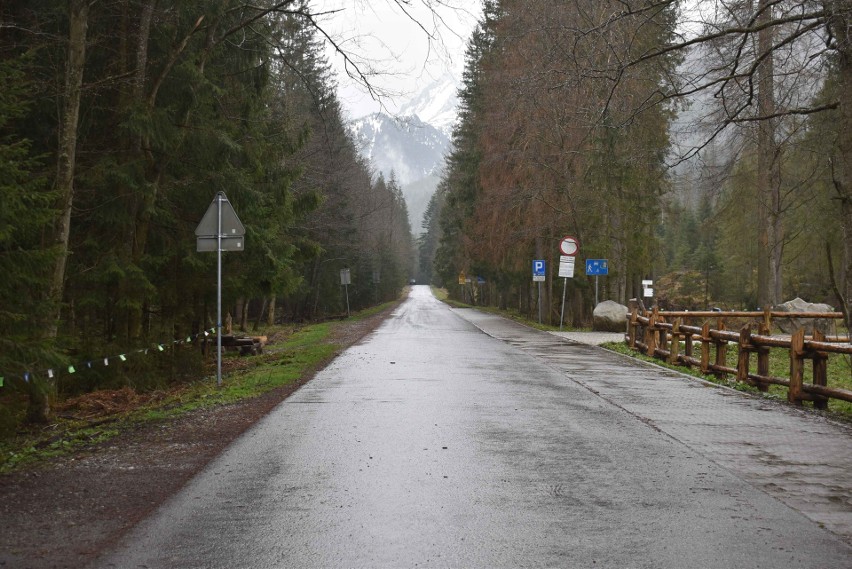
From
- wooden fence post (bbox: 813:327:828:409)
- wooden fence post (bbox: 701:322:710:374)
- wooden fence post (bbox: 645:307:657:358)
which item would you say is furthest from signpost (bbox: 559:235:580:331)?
wooden fence post (bbox: 813:327:828:409)

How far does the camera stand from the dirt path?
4305 millimetres

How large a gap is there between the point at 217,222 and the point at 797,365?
9.01 meters

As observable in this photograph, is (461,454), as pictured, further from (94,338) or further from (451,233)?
(451,233)

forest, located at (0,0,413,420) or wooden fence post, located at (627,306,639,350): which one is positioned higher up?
forest, located at (0,0,413,420)

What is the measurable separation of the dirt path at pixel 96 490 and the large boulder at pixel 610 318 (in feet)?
69.9

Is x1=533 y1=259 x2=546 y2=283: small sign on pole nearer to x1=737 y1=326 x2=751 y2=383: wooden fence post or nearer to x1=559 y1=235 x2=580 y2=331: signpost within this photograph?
x1=559 y1=235 x2=580 y2=331: signpost

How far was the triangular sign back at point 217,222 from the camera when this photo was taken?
1222 centimetres

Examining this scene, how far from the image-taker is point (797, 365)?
33.9 feet

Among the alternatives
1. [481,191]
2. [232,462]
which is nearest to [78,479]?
[232,462]

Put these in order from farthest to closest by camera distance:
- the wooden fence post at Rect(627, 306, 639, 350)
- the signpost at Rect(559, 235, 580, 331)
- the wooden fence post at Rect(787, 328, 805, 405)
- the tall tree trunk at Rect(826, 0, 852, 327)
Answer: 1. the signpost at Rect(559, 235, 580, 331)
2. the wooden fence post at Rect(627, 306, 639, 350)
3. the wooden fence post at Rect(787, 328, 805, 405)
4. the tall tree trunk at Rect(826, 0, 852, 327)

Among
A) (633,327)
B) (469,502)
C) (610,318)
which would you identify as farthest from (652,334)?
(469,502)

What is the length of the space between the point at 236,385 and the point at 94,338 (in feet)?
11.0

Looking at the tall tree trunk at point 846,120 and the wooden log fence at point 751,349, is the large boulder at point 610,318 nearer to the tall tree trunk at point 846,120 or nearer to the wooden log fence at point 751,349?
the wooden log fence at point 751,349

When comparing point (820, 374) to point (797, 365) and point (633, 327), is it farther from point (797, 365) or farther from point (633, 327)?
point (633, 327)
